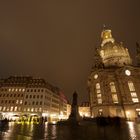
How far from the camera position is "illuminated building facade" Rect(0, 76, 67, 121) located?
66.2m

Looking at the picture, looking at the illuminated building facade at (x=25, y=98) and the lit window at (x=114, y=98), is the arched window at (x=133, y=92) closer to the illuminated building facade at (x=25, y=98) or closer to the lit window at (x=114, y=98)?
the lit window at (x=114, y=98)

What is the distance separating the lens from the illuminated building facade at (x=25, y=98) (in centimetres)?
6619

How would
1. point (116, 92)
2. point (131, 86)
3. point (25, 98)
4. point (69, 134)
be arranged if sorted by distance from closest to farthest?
point (69, 134) → point (116, 92) → point (131, 86) → point (25, 98)

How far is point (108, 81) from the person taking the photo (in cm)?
6925

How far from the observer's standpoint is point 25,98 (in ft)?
230

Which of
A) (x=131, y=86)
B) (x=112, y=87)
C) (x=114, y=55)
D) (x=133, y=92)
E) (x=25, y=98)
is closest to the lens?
(x=133, y=92)

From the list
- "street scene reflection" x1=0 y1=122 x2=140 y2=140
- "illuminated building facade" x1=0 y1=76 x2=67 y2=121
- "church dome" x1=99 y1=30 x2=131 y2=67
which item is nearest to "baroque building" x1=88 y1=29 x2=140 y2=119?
"church dome" x1=99 y1=30 x2=131 y2=67

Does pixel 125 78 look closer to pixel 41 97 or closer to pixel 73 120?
pixel 41 97

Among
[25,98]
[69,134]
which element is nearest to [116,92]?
[25,98]

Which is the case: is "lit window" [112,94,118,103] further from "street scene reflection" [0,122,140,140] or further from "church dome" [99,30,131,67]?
"street scene reflection" [0,122,140,140]

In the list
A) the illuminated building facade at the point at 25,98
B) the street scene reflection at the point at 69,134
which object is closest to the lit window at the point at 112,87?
the illuminated building facade at the point at 25,98

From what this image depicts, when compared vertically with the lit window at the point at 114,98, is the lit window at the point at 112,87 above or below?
above

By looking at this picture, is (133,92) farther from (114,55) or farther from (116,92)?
(114,55)

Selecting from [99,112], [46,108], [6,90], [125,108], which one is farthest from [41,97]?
[125,108]
